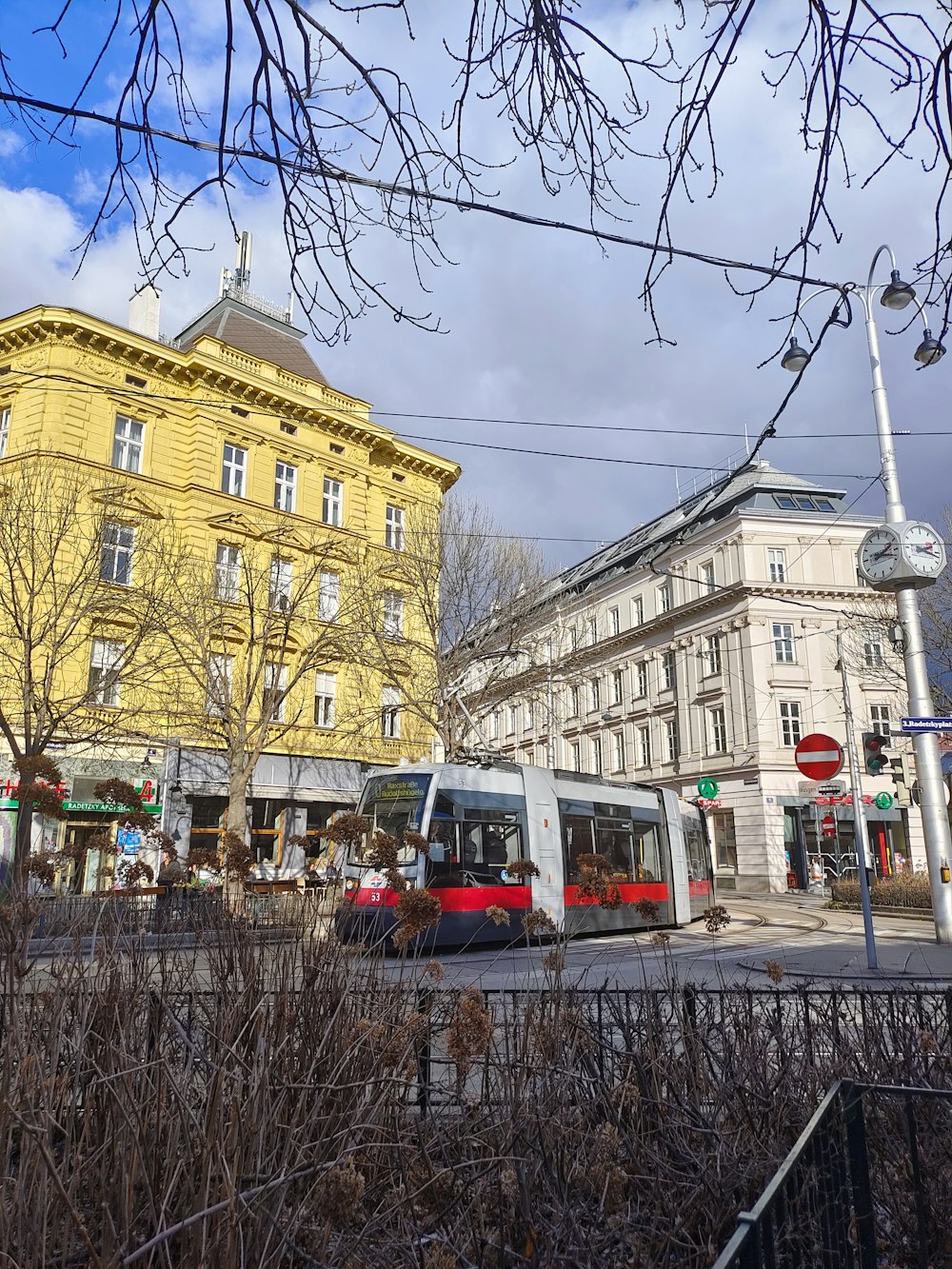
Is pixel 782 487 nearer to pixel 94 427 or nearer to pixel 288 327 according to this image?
pixel 288 327

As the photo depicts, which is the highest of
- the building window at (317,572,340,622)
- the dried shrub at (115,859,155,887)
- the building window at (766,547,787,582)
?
the building window at (766,547,787,582)

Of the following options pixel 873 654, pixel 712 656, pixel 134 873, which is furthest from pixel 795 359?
pixel 712 656

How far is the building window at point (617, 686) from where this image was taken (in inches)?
2116

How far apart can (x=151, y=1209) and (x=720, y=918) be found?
4.52m

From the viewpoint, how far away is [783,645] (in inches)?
1711

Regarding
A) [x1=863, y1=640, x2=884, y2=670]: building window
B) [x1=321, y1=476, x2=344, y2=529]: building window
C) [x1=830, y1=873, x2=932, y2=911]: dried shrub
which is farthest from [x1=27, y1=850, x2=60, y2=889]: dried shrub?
[x1=863, y1=640, x2=884, y2=670]: building window

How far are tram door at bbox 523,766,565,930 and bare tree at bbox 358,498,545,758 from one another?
9403mm

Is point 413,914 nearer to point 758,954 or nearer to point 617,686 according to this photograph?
point 758,954

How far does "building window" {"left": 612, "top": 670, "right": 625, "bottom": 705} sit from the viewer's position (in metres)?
53.8

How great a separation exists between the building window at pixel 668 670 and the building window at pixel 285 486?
23973 mm

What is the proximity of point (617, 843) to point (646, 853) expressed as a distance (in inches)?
53.7

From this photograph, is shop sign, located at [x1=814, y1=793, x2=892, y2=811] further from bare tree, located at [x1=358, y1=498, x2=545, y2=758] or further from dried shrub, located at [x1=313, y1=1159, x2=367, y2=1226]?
dried shrub, located at [x1=313, y1=1159, x2=367, y2=1226]

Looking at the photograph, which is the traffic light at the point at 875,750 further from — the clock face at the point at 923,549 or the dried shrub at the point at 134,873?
the dried shrub at the point at 134,873

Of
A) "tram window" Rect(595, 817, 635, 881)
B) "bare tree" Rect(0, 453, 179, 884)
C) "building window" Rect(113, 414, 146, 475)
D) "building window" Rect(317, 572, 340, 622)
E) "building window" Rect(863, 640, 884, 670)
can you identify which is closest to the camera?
"tram window" Rect(595, 817, 635, 881)
